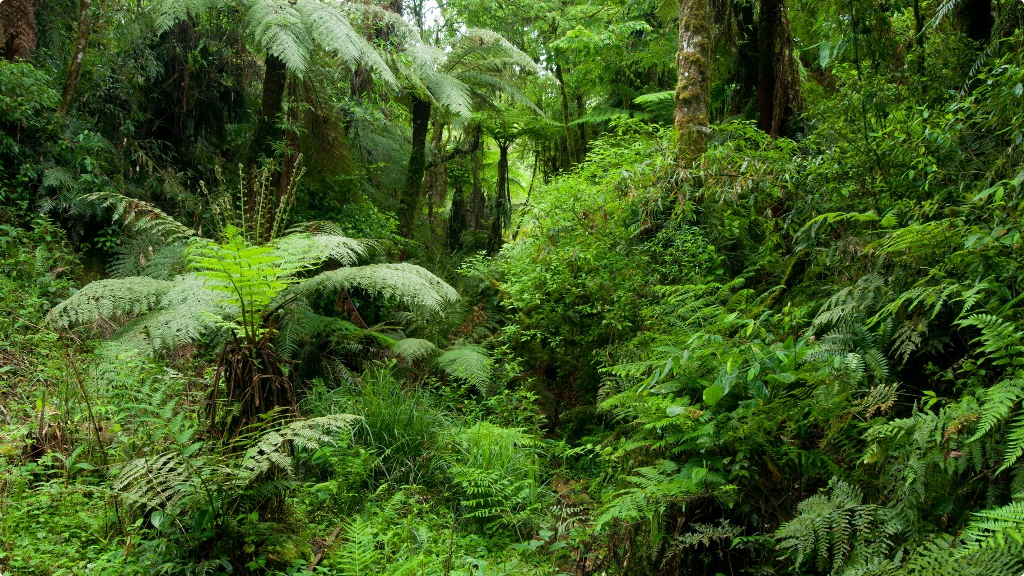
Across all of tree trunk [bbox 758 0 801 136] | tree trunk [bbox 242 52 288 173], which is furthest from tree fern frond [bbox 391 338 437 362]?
tree trunk [bbox 758 0 801 136]

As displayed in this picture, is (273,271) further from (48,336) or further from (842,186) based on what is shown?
(842,186)

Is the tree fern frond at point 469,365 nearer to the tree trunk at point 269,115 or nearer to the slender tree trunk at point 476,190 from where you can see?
the tree trunk at point 269,115

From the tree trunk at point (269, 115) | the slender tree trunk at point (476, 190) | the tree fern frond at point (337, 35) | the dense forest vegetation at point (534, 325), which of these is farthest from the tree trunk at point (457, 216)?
the tree fern frond at point (337, 35)

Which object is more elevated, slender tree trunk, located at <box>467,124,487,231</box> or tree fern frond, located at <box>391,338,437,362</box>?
slender tree trunk, located at <box>467,124,487,231</box>

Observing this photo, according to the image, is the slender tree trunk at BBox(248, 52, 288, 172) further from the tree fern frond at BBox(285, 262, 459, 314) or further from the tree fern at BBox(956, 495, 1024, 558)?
the tree fern at BBox(956, 495, 1024, 558)

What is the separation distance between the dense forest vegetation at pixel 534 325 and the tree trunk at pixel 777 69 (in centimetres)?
2

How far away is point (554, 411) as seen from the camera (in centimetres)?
461

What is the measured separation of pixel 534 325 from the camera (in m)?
4.88

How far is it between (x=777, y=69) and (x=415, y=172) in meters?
4.64

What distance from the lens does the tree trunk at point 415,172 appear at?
7.89 meters

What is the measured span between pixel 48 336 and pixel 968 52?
581cm

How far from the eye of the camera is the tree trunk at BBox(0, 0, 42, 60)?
5.46m

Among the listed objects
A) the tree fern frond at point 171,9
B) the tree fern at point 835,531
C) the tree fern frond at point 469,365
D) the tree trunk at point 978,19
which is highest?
the tree fern frond at point 171,9

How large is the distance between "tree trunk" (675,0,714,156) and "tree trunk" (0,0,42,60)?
6.01 m
